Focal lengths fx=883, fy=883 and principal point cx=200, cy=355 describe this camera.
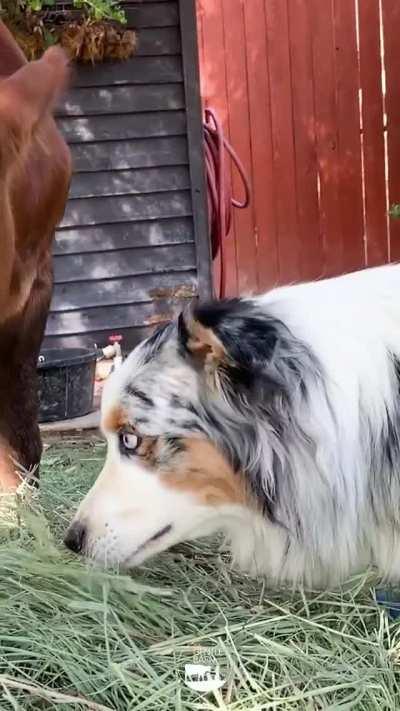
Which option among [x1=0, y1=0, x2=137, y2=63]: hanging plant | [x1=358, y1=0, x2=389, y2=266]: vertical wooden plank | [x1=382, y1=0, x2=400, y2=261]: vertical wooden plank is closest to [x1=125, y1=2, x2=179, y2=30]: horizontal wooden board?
[x1=0, y1=0, x2=137, y2=63]: hanging plant

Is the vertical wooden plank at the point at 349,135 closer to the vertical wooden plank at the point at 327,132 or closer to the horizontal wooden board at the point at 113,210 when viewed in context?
the vertical wooden plank at the point at 327,132

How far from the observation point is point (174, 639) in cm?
178

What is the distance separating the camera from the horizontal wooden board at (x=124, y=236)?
5965 mm

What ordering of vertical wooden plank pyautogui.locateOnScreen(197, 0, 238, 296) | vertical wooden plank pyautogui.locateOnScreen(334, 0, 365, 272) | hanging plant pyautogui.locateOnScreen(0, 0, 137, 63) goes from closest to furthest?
hanging plant pyautogui.locateOnScreen(0, 0, 137, 63) < vertical wooden plank pyautogui.locateOnScreen(197, 0, 238, 296) < vertical wooden plank pyautogui.locateOnScreen(334, 0, 365, 272)

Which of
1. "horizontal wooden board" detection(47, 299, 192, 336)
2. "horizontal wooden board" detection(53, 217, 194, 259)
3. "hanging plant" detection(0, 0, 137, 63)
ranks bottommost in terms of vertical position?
"horizontal wooden board" detection(47, 299, 192, 336)

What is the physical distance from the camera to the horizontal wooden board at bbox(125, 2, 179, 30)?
18.5ft

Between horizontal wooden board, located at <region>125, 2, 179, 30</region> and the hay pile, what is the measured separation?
4324mm

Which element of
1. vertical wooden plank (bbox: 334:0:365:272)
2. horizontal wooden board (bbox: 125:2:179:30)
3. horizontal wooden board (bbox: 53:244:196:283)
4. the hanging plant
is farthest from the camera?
vertical wooden plank (bbox: 334:0:365:272)

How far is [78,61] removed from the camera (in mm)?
5594

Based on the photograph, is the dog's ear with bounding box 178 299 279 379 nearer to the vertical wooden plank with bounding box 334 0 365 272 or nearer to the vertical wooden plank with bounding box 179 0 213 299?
the vertical wooden plank with bounding box 179 0 213 299

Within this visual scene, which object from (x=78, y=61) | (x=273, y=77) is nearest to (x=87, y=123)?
(x=78, y=61)

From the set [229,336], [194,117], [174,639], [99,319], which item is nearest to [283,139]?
[194,117]

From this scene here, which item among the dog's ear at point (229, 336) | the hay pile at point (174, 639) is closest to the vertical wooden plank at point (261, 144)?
the hay pile at point (174, 639)

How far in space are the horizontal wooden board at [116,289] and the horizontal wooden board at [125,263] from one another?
4 centimetres
